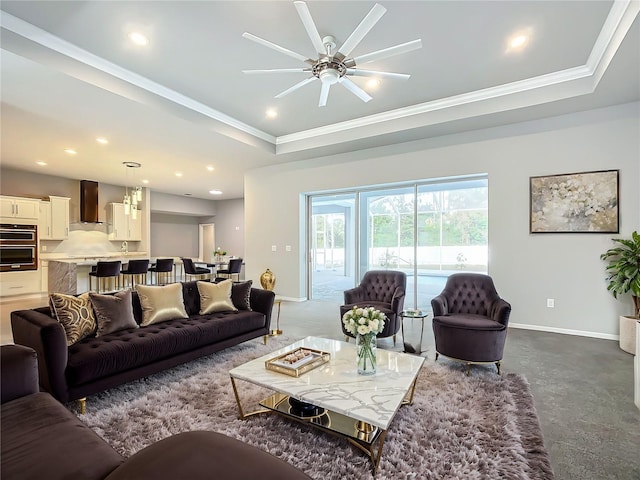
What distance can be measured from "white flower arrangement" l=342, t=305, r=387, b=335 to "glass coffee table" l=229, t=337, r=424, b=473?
1.03 ft

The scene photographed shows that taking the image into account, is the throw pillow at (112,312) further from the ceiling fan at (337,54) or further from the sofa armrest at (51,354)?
the ceiling fan at (337,54)

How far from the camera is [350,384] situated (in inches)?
83.4

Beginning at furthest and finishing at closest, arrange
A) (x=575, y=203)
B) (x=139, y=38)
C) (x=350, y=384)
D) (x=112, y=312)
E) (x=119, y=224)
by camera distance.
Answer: (x=119, y=224) < (x=575, y=203) < (x=139, y=38) < (x=112, y=312) < (x=350, y=384)

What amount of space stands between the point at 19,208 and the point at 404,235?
27.2ft

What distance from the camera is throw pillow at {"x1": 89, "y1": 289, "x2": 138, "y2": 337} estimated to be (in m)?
2.93

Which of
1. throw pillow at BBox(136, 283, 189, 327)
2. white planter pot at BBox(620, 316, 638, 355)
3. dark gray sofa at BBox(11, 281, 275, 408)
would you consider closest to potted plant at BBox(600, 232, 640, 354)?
white planter pot at BBox(620, 316, 638, 355)

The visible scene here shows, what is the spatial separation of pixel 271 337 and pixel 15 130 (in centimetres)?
500

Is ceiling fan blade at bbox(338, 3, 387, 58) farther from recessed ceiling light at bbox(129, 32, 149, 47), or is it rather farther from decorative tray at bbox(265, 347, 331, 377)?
decorative tray at bbox(265, 347, 331, 377)

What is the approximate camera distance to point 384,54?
2.72 metres

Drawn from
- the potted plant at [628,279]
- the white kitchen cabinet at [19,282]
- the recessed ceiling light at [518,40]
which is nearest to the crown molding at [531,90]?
the recessed ceiling light at [518,40]

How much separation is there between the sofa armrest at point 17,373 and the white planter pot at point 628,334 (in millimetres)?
5503

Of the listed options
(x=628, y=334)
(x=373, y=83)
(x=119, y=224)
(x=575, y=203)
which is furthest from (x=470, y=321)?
(x=119, y=224)

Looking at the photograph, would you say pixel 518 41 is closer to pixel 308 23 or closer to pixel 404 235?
pixel 308 23

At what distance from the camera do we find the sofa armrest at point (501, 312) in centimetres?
317
